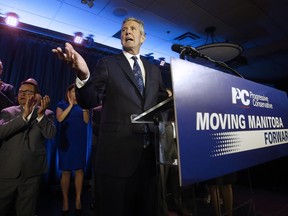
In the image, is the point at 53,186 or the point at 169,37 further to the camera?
the point at 169,37

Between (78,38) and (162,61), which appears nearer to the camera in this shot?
(78,38)

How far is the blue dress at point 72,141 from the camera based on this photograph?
2.48 m

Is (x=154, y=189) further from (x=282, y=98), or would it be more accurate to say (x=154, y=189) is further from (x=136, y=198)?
(x=282, y=98)

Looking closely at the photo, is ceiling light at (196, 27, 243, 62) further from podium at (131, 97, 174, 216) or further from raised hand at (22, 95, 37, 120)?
podium at (131, 97, 174, 216)

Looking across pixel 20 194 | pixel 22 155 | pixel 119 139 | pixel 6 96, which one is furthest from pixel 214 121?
pixel 6 96

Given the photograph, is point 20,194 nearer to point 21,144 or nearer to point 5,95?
point 21,144

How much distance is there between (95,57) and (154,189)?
14.4 feet

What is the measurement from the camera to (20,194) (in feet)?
5.56

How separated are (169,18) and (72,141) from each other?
2.88m

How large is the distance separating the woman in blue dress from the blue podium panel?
7.08 feet

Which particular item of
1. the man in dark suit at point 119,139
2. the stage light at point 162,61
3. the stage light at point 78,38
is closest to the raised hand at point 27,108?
the man in dark suit at point 119,139

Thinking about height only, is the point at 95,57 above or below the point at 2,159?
above

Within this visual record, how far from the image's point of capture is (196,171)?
62 cm

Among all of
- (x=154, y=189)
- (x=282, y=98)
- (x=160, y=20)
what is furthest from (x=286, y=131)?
(x=160, y=20)
